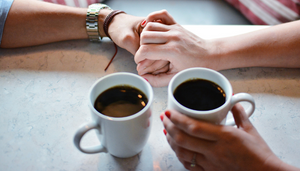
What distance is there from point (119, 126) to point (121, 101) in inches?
3.9

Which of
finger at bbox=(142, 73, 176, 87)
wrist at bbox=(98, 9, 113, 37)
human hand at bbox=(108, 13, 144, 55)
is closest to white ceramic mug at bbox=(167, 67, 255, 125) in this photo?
finger at bbox=(142, 73, 176, 87)

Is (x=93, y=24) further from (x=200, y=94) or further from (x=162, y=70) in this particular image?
(x=200, y=94)

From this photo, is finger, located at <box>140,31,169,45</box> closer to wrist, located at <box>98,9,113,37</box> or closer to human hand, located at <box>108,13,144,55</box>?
human hand, located at <box>108,13,144,55</box>

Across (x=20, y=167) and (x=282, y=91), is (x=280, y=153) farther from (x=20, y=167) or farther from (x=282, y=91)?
(x=20, y=167)

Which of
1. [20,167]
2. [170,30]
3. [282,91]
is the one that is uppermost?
[170,30]

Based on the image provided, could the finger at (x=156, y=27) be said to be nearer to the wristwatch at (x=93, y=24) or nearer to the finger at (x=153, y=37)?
the finger at (x=153, y=37)

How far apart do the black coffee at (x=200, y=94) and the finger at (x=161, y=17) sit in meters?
0.36

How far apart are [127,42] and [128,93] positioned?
30cm

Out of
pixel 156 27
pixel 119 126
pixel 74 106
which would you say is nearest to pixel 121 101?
pixel 119 126

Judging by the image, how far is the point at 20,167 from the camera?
19.9 inches

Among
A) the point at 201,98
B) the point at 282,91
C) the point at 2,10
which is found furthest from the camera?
the point at 2,10

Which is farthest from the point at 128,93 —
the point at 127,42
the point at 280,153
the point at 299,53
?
the point at 299,53

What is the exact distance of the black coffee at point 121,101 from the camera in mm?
470

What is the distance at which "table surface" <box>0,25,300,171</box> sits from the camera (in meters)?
0.52
